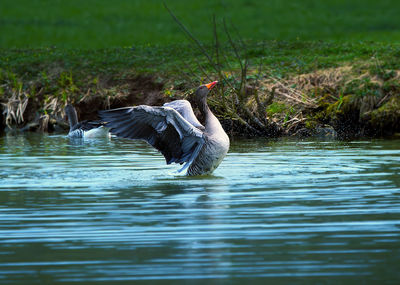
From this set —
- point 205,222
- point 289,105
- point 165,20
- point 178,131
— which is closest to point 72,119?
point 289,105

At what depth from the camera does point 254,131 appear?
18688 mm

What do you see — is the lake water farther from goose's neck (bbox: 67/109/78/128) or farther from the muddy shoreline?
goose's neck (bbox: 67/109/78/128)

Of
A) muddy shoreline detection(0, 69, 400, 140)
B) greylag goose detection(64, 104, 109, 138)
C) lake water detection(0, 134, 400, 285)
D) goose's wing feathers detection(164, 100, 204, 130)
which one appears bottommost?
greylag goose detection(64, 104, 109, 138)

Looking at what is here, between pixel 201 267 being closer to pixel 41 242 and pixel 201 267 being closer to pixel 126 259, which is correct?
pixel 126 259

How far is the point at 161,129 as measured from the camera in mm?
10938

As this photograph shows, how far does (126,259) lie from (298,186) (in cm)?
409

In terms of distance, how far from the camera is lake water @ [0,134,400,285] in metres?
5.95

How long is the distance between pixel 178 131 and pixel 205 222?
11.3 ft

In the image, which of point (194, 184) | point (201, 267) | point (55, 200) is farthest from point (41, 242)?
point (194, 184)

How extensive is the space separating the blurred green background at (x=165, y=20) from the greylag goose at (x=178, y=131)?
22.2m

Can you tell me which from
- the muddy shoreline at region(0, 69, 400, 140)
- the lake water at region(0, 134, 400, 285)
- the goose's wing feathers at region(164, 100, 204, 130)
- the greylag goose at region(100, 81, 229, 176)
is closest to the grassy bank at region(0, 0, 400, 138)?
the muddy shoreline at region(0, 69, 400, 140)

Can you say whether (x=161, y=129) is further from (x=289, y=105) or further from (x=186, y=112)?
(x=289, y=105)

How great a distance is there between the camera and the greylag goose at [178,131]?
35.4 ft

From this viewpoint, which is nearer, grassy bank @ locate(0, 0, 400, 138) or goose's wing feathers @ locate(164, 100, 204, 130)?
goose's wing feathers @ locate(164, 100, 204, 130)
